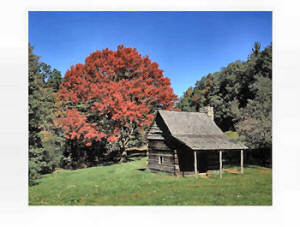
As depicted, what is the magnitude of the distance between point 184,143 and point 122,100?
6.01 meters

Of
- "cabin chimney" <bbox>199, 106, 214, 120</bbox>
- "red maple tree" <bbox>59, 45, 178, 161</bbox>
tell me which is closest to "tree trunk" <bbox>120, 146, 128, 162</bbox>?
"red maple tree" <bbox>59, 45, 178, 161</bbox>

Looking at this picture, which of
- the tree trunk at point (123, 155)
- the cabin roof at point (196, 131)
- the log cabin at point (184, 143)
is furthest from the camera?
the tree trunk at point (123, 155)

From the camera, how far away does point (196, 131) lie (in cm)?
1848

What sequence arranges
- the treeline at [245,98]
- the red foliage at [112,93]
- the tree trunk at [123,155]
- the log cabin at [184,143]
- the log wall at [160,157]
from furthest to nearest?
the tree trunk at [123,155], the red foliage at [112,93], the log wall at [160,157], the log cabin at [184,143], the treeline at [245,98]

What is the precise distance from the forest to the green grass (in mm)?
2255

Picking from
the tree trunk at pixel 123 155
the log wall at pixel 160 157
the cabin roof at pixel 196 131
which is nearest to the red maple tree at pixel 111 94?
the cabin roof at pixel 196 131

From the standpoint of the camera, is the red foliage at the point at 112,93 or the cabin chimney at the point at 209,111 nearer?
the red foliage at the point at 112,93

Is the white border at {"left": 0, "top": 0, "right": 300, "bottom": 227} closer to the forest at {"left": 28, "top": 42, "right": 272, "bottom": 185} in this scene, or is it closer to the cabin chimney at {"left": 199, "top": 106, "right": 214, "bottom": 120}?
the forest at {"left": 28, "top": 42, "right": 272, "bottom": 185}

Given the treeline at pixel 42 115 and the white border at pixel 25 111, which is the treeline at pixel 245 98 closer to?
the white border at pixel 25 111

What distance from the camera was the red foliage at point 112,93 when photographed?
18472 millimetres

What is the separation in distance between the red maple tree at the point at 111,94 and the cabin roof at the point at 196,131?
5.48 feet

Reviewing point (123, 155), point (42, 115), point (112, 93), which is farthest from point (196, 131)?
point (42, 115)
